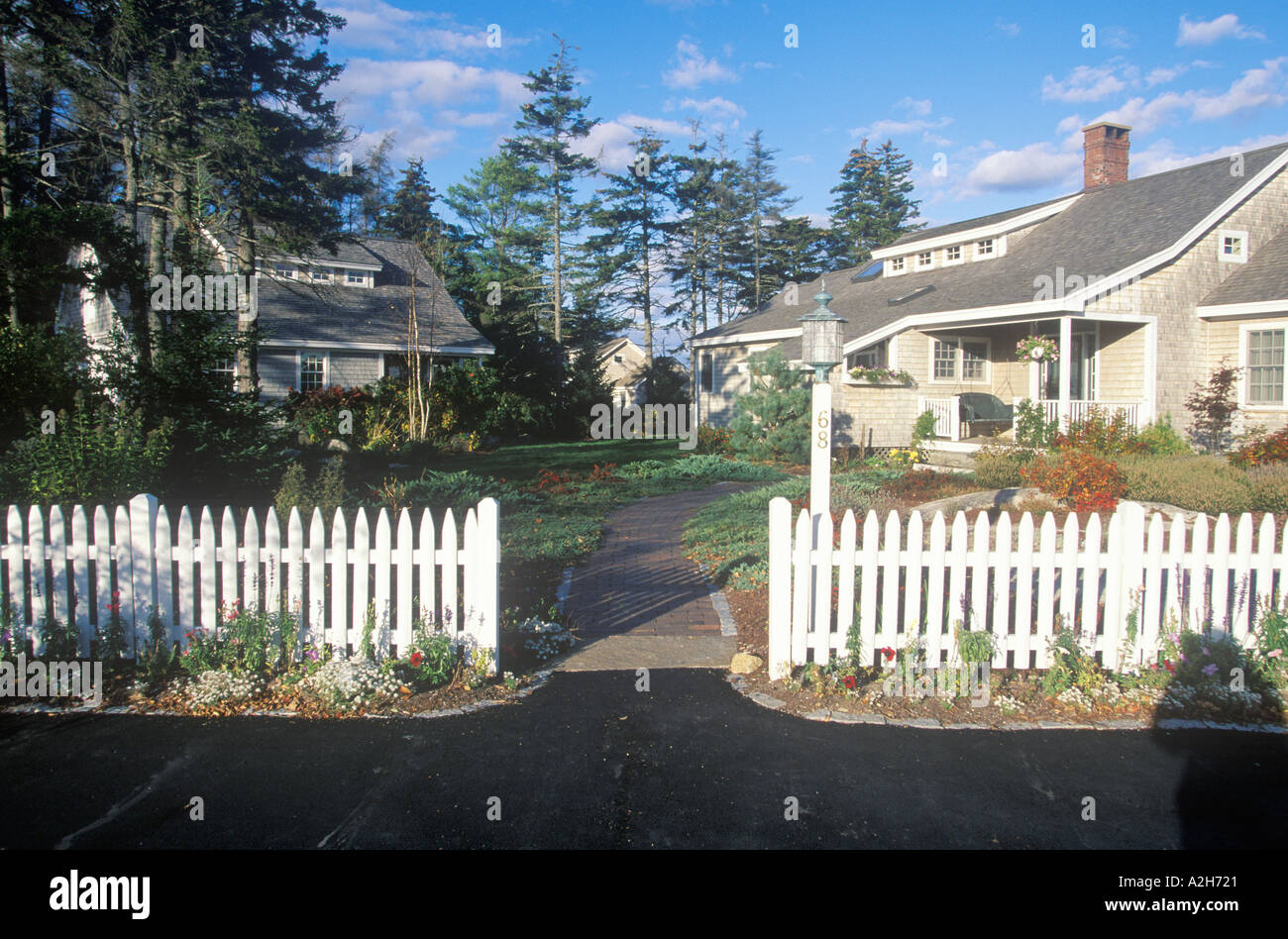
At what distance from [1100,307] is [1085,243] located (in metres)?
3.73

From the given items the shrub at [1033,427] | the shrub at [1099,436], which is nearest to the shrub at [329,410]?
the shrub at [1033,427]

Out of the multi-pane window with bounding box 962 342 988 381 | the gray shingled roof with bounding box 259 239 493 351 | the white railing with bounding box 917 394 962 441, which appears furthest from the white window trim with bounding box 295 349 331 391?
the multi-pane window with bounding box 962 342 988 381

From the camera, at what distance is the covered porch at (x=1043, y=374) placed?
54.1ft

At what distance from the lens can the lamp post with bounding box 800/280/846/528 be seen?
6395mm

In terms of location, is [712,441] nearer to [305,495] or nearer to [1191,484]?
[1191,484]

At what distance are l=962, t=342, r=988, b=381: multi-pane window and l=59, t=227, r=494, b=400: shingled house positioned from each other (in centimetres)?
1397

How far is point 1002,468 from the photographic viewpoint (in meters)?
12.6

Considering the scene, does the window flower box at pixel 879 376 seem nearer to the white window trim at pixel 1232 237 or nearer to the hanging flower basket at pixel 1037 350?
the hanging flower basket at pixel 1037 350

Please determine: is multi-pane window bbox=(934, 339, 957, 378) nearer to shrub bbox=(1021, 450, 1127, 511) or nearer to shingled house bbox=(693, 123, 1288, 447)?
shingled house bbox=(693, 123, 1288, 447)
